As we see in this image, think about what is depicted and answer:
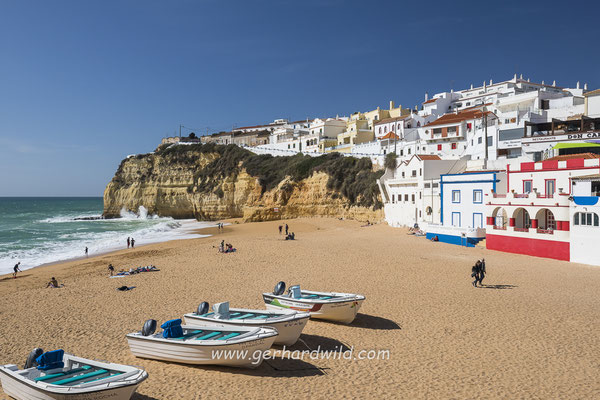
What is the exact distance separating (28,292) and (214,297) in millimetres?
10038

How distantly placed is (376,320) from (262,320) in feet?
14.5

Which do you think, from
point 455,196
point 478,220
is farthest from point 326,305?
point 455,196

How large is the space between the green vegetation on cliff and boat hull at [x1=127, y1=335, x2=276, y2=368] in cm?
3510

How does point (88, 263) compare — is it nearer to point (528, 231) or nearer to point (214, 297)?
point (214, 297)

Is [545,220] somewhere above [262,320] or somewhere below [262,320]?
above

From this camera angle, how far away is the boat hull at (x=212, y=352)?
30.2 feet

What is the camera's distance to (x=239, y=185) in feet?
201

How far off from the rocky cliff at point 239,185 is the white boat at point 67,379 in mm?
36476

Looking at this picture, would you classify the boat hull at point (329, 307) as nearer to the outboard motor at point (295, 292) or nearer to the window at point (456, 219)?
the outboard motor at point (295, 292)

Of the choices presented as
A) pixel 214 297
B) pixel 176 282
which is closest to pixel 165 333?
pixel 214 297

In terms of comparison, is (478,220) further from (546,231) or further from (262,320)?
(262,320)

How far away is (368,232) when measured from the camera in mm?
36594

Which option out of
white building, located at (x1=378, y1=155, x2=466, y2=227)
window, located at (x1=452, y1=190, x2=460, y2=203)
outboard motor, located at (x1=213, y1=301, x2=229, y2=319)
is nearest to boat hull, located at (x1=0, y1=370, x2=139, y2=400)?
outboard motor, located at (x1=213, y1=301, x2=229, y2=319)

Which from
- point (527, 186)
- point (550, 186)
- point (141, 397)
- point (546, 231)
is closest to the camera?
point (141, 397)
